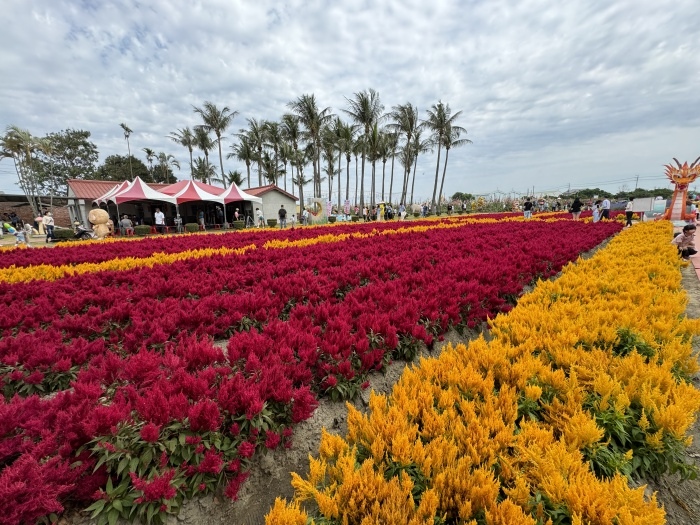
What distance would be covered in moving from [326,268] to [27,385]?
3.84 metres

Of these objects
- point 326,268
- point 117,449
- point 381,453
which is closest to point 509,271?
point 326,268

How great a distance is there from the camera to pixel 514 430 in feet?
6.02

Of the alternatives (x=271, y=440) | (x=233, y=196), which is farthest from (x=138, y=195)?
(x=271, y=440)

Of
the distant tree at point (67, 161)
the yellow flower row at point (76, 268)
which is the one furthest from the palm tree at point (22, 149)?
the yellow flower row at point (76, 268)

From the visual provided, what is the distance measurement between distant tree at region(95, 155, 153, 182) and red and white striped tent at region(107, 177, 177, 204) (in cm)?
2899

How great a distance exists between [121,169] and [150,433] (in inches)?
2186

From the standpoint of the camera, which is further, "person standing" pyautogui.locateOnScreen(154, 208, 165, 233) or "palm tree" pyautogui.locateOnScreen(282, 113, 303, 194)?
"palm tree" pyautogui.locateOnScreen(282, 113, 303, 194)

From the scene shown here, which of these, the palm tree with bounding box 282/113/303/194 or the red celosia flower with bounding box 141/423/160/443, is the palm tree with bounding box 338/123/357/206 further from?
the red celosia flower with bounding box 141/423/160/443

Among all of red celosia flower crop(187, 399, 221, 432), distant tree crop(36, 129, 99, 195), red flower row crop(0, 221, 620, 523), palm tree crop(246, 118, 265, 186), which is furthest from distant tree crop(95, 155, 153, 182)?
red celosia flower crop(187, 399, 221, 432)

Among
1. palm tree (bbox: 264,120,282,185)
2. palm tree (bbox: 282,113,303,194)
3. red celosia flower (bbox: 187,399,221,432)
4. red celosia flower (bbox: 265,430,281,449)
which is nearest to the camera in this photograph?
red celosia flower (bbox: 187,399,221,432)

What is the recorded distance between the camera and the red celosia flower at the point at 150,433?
1.54m

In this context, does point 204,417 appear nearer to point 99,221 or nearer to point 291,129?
point 99,221

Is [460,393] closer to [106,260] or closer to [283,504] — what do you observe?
[283,504]

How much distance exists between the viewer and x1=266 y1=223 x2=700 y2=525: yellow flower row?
130 cm
